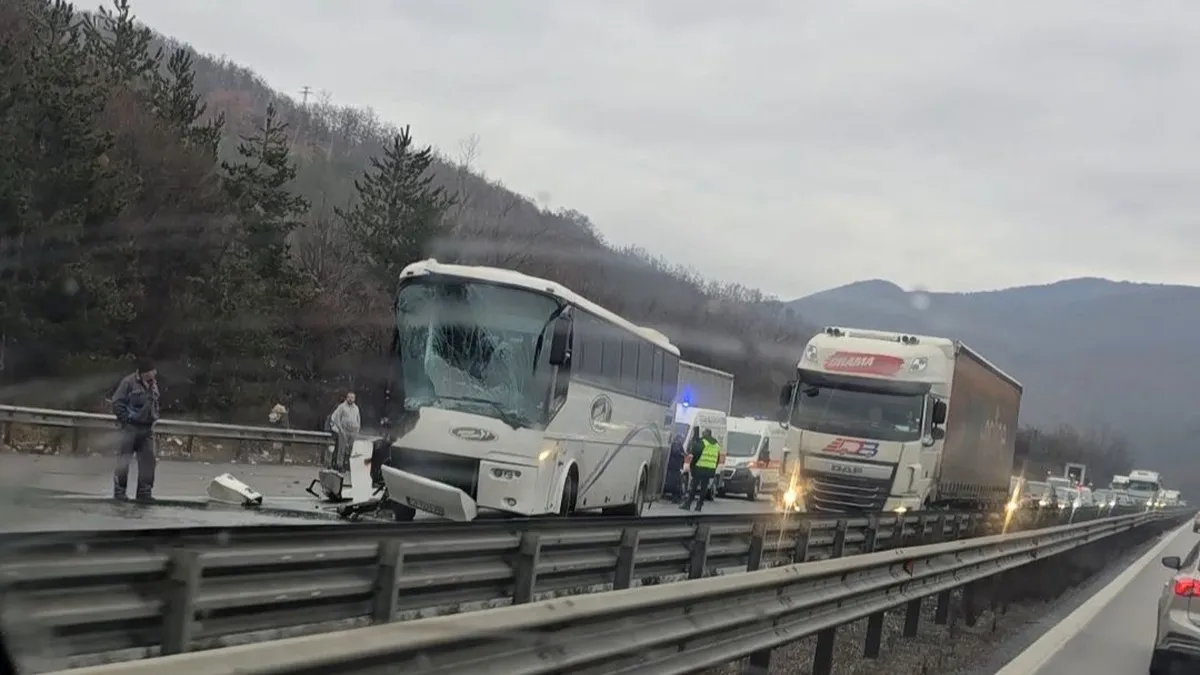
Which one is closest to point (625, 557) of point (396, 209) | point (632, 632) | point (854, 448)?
point (632, 632)

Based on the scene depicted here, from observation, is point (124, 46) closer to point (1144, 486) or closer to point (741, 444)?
point (741, 444)

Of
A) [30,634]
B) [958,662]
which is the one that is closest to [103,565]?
[30,634]

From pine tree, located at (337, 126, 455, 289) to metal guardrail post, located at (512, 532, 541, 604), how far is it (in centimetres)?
4826

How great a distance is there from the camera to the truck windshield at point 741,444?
4634 cm

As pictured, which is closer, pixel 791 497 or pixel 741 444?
pixel 791 497

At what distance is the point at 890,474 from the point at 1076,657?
10.7 meters

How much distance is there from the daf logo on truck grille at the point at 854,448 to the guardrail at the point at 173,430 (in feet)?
41.9

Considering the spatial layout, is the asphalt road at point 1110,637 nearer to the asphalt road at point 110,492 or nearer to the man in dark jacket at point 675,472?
the asphalt road at point 110,492

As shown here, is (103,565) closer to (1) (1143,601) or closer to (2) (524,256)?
(1) (1143,601)

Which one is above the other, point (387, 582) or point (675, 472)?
point (387, 582)

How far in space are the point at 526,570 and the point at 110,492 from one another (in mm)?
11194

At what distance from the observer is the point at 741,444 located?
46938 mm

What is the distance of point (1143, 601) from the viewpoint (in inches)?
837

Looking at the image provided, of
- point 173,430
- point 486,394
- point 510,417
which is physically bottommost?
point 173,430
